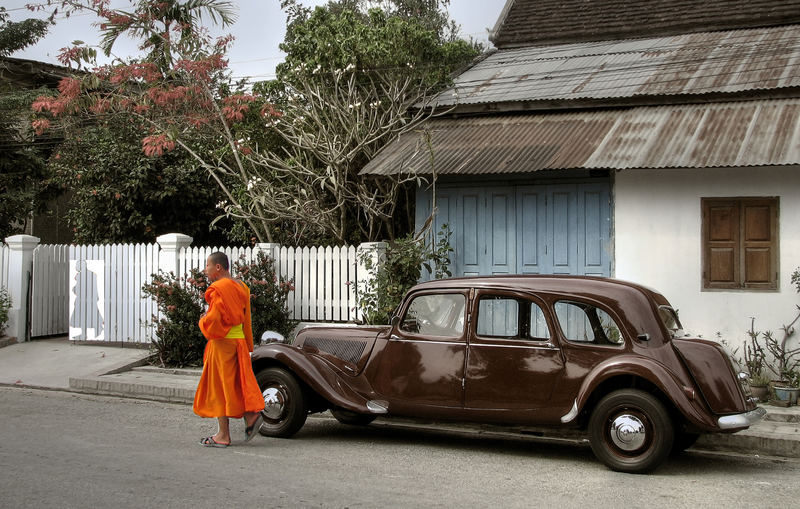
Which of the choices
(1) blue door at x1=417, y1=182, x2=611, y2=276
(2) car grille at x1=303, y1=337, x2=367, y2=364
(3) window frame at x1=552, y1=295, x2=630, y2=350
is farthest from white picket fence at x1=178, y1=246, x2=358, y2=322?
(3) window frame at x1=552, y1=295, x2=630, y2=350

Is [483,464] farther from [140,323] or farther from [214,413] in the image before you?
[140,323]

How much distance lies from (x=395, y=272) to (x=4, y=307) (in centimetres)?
700

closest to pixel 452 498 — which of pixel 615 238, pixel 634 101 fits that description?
pixel 615 238

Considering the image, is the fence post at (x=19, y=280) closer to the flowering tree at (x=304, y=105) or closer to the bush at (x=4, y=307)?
the bush at (x=4, y=307)

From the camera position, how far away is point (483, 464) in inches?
276

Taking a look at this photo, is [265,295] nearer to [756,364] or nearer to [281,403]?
[281,403]

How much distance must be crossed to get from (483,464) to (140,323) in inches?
322

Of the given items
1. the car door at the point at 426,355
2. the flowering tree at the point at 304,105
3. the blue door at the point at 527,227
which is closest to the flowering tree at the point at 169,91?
the flowering tree at the point at 304,105

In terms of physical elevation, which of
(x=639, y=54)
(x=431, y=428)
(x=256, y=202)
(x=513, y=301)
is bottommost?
(x=431, y=428)

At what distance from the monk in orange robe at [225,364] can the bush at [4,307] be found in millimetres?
8341

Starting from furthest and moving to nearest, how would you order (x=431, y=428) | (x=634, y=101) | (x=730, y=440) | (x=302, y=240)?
1. (x=302, y=240)
2. (x=634, y=101)
3. (x=431, y=428)
4. (x=730, y=440)

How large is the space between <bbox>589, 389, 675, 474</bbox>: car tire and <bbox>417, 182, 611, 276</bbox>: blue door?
5.07 m

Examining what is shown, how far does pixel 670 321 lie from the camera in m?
7.25

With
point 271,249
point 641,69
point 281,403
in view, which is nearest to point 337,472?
point 281,403
